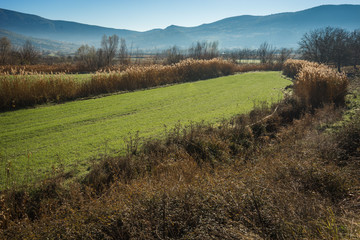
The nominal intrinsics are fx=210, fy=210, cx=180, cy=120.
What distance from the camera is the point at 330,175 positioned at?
391 cm

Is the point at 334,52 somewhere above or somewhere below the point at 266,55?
below

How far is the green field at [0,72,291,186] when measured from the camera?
522cm

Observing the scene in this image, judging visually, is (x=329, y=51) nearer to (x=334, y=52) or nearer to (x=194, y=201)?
(x=334, y=52)

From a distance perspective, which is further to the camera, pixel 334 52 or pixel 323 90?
pixel 334 52

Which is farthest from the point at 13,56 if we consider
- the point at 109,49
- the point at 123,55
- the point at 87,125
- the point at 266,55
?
the point at 266,55

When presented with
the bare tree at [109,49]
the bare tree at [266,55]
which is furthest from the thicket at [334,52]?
the bare tree at [109,49]

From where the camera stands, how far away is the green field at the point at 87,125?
5223 millimetres

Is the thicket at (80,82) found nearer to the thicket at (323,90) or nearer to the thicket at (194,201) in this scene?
the thicket at (194,201)

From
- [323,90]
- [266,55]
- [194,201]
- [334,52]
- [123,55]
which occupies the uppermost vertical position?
[266,55]

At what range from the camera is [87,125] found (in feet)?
25.5

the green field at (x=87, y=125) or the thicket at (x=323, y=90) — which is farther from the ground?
the thicket at (x=323, y=90)

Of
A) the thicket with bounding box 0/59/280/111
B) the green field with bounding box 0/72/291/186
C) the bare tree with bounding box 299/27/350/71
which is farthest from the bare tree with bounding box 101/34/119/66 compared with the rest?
the bare tree with bounding box 299/27/350/71

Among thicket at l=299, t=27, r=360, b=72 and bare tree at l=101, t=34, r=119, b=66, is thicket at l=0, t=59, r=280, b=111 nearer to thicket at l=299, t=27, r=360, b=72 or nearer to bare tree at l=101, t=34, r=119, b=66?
bare tree at l=101, t=34, r=119, b=66

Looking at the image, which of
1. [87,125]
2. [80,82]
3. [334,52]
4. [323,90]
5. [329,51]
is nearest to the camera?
[87,125]
